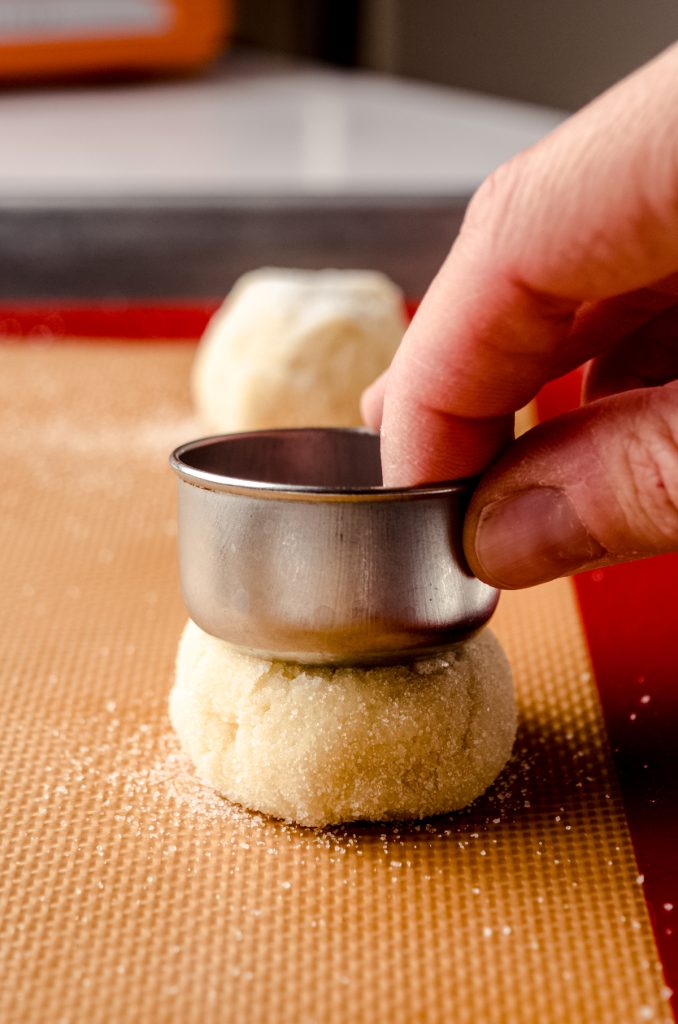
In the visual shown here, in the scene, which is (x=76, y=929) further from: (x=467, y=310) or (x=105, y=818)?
(x=467, y=310)

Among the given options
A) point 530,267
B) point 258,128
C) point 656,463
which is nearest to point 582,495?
point 656,463

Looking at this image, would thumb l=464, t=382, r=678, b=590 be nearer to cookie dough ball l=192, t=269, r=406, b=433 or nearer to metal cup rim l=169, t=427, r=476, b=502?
metal cup rim l=169, t=427, r=476, b=502

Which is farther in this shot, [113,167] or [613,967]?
[113,167]

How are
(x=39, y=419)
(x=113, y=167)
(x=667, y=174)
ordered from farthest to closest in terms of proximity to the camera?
(x=113, y=167)
(x=39, y=419)
(x=667, y=174)

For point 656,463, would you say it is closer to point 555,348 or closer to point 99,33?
point 555,348

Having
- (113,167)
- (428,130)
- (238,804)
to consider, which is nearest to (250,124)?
(428,130)

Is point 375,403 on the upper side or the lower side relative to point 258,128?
upper
